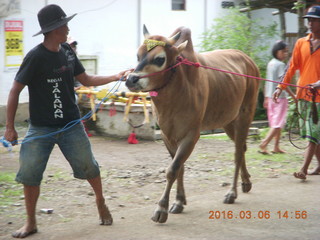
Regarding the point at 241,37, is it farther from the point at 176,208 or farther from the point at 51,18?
the point at 51,18

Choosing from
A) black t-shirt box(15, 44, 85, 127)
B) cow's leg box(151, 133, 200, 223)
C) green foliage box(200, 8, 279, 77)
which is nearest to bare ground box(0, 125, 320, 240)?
cow's leg box(151, 133, 200, 223)

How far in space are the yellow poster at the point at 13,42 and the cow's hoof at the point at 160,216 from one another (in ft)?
23.7

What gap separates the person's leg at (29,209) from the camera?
4.51m

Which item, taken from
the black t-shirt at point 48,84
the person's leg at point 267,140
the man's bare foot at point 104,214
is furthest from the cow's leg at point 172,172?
the person's leg at point 267,140

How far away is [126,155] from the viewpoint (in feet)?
27.9

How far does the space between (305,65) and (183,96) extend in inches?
83.6

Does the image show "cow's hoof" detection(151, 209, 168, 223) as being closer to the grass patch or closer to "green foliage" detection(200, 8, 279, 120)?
the grass patch

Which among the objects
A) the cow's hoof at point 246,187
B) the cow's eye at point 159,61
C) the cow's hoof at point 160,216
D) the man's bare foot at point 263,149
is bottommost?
the man's bare foot at point 263,149

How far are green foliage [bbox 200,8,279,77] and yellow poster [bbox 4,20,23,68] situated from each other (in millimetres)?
4527

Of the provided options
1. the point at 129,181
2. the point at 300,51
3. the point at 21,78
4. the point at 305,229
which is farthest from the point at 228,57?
the point at 21,78

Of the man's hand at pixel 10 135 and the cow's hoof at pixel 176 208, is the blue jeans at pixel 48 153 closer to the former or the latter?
Answer: the man's hand at pixel 10 135

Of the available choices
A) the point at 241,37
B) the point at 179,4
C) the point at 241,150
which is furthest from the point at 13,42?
the point at 241,150

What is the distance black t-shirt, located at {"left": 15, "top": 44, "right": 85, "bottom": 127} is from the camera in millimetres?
4348
